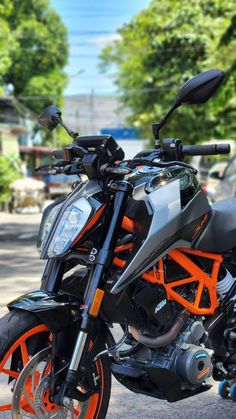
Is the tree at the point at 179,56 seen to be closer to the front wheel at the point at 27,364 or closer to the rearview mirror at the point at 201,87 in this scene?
the rearview mirror at the point at 201,87

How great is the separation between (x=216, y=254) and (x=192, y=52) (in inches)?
1188

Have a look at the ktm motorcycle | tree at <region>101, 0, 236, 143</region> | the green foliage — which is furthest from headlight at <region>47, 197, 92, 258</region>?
tree at <region>101, 0, 236, 143</region>

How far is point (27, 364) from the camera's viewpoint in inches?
107

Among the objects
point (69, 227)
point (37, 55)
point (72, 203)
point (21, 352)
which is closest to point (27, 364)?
point (21, 352)

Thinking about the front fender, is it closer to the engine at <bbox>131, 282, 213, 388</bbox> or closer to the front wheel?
the front wheel

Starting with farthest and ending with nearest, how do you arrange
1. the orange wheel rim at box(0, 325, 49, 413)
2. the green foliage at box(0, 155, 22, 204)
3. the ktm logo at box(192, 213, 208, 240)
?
the green foliage at box(0, 155, 22, 204)
the ktm logo at box(192, 213, 208, 240)
the orange wheel rim at box(0, 325, 49, 413)

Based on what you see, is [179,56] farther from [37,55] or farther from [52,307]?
[52,307]

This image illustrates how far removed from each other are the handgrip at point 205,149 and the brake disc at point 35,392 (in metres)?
1.11

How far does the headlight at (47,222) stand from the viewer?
290cm

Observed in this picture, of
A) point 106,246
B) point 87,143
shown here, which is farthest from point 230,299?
point 87,143

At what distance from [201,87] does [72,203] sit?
2.54 ft

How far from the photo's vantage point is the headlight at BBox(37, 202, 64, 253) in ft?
9.53

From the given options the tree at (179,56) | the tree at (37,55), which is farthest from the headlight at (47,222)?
the tree at (37,55)

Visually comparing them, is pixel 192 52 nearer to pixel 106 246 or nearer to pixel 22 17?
pixel 22 17
